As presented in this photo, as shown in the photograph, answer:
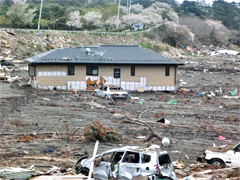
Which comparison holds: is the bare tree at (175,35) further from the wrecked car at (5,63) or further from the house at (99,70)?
the house at (99,70)

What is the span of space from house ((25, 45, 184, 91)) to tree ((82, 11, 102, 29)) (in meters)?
58.7

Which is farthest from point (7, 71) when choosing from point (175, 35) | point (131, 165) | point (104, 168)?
point (175, 35)

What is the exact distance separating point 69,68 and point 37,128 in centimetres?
1882

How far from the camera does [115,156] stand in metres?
13.3

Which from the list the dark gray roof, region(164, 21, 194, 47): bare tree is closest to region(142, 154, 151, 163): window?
the dark gray roof

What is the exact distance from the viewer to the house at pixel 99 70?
4025cm

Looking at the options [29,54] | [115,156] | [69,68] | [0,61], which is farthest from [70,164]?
[29,54]

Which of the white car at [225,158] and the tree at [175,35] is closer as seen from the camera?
the white car at [225,158]

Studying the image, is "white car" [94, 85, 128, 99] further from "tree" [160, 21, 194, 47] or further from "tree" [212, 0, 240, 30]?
"tree" [212, 0, 240, 30]

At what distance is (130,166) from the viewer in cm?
1295

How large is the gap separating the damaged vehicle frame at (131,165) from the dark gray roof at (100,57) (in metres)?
27.0

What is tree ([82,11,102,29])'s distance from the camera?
331 ft

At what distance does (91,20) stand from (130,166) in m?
90.5

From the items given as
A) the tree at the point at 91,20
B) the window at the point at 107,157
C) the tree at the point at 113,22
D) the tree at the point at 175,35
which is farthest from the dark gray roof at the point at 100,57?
the tree at the point at 113,22
